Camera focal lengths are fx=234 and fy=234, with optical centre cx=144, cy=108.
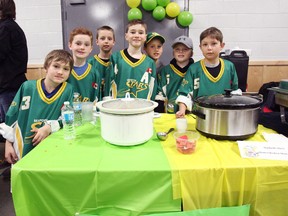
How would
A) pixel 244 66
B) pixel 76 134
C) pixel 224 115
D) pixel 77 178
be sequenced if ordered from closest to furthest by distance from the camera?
pixel 77 178 → pixel 224 115 → pixel 76 134 → pixel 244 66

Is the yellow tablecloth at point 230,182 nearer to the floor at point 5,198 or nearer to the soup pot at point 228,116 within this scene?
the soup pot at point 228,116

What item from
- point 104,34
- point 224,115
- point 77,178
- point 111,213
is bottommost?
point 111,213

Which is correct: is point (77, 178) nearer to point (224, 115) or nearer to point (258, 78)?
point (224, 115)

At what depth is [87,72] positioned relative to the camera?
1611mm

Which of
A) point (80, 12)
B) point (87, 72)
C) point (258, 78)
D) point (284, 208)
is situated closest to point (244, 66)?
point (258, 78)

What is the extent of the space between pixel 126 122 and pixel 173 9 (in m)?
2.30

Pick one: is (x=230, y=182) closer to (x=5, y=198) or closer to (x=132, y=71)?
(x=132, y=71)

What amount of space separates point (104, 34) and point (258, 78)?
2104mm

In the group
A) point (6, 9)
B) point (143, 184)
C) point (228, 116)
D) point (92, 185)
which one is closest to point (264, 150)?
point (228, 116)

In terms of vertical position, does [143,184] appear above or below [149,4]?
below

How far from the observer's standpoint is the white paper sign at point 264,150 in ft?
2.92

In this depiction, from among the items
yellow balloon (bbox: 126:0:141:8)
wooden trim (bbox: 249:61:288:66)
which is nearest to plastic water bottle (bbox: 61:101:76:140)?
yellow balloon (bbox: 126:0:141:8)

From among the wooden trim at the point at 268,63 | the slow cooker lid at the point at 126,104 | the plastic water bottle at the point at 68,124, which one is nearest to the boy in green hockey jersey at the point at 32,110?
the plastic water bottle at the point at 68,124

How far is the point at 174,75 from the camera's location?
72.0 inches
